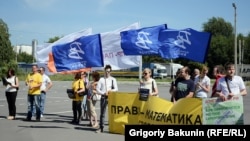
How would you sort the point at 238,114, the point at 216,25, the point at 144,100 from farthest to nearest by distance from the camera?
the point at 216,25
the point at 144,100
the point at 238,114

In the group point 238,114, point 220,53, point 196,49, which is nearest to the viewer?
point 238,114

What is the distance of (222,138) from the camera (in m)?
6.16

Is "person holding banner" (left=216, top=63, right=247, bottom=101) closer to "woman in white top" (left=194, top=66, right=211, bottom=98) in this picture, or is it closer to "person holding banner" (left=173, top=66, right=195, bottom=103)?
Answer: "person holding banner" (left=173, top=66, right=195, bottom=103)

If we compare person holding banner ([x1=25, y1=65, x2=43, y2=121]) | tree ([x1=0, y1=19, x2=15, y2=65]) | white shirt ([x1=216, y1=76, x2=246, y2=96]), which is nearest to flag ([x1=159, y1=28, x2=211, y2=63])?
white shirt ([x1=216, y1=76, x2=246, y2=96])

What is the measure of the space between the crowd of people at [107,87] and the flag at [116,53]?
102cm

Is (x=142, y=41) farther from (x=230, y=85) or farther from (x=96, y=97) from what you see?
(x=230, y=85)

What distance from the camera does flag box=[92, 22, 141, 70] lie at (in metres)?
13.9

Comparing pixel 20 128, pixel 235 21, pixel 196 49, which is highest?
pixel 235 21

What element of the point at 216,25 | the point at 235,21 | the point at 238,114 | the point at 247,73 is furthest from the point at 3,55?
the point at 238,114

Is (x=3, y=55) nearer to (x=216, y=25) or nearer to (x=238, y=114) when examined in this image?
(x=216, y=25)

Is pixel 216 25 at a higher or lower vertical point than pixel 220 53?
higher

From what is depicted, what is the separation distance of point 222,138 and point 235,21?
105 ft

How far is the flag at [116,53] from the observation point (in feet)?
45.6

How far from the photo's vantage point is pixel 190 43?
11250 millimetres
